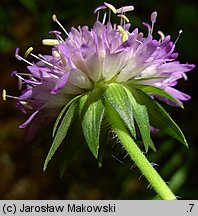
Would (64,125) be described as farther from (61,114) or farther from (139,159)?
(139,159)

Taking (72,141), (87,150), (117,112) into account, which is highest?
(117,112)

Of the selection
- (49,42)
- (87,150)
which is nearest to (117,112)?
(49,42)

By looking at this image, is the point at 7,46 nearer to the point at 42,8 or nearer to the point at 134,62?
the point at 42,8

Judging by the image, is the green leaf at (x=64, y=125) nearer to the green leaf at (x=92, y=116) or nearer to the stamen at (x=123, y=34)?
the green leaf at (x=92, y=116)

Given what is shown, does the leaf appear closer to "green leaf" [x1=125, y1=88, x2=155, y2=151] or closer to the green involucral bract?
the green involucral bract

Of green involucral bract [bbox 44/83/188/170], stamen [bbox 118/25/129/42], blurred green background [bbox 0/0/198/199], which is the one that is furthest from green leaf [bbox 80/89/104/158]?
blurred green background [bbox 0/0/198/199]
